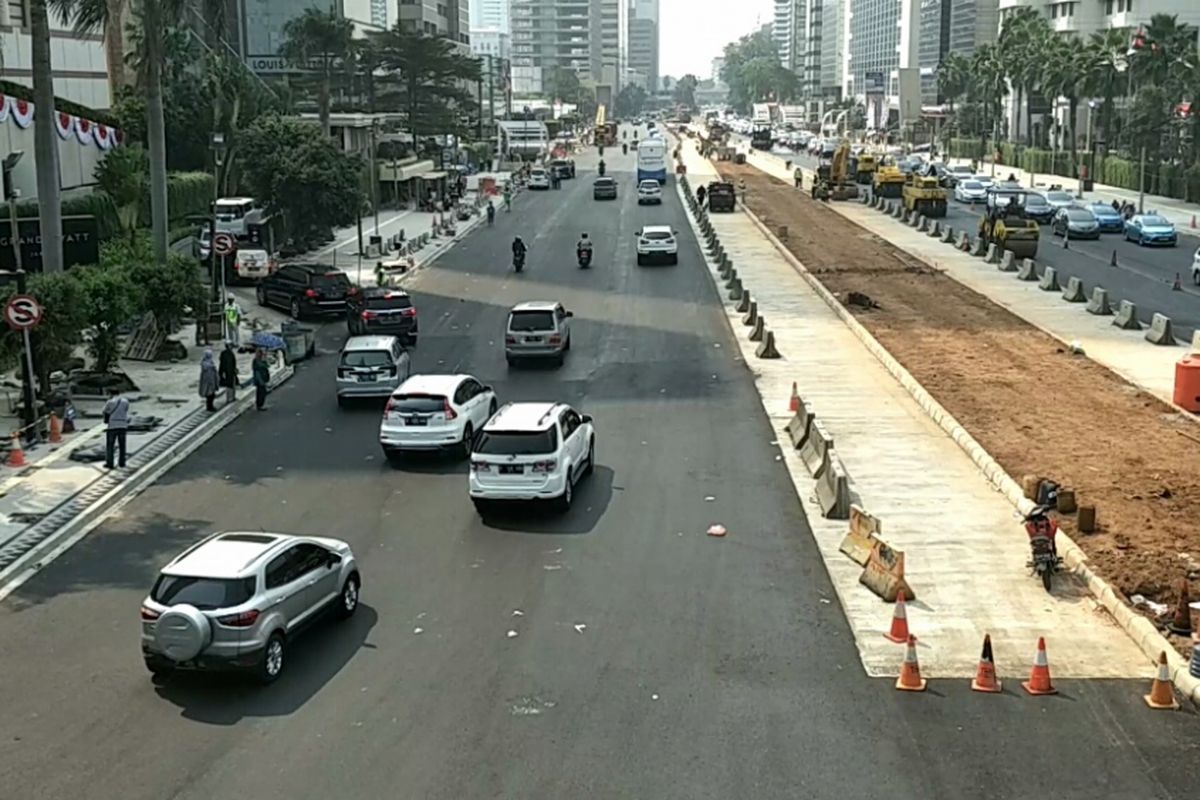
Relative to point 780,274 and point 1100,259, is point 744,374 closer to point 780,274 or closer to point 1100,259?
point 780,274

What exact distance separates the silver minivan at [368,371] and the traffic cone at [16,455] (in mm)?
7244

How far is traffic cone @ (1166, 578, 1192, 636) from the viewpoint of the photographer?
1638 centimetres

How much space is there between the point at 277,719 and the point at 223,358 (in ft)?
62.4

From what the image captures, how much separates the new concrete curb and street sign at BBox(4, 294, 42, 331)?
58.2 ft

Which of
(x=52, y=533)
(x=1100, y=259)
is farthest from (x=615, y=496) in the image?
(x=1100, y=259)

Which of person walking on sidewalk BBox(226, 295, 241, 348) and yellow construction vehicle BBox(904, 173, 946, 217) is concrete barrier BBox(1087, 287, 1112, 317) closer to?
person walking on sidewalk BBox(226, 295, 241, 348)

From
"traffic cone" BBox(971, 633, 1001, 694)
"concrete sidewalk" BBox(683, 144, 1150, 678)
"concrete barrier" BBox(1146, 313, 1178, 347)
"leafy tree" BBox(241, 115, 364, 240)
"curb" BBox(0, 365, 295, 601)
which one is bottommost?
"curb" BBox(0, 365, 295, 601)

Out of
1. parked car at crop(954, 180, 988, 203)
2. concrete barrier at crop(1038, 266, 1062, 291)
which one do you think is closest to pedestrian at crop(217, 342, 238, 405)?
concrete barrier at crop(1038, 266, 1062, 291)

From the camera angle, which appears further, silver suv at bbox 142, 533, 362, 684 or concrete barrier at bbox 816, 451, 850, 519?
concrete barrier at bbox 816, 451, 850, 519

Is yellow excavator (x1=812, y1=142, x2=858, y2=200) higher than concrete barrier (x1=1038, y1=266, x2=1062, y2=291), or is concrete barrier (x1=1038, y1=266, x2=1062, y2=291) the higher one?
yellow excavator (x1=812, y1=142, x2=858, y2=200)

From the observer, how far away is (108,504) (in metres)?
23.8

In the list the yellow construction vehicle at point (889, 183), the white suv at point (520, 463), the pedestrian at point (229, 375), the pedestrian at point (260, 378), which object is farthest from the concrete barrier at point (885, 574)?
the yellow construction vehicle at point (889, 183)

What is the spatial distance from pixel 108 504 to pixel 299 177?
38.0 meters

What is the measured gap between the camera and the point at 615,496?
928 inches
